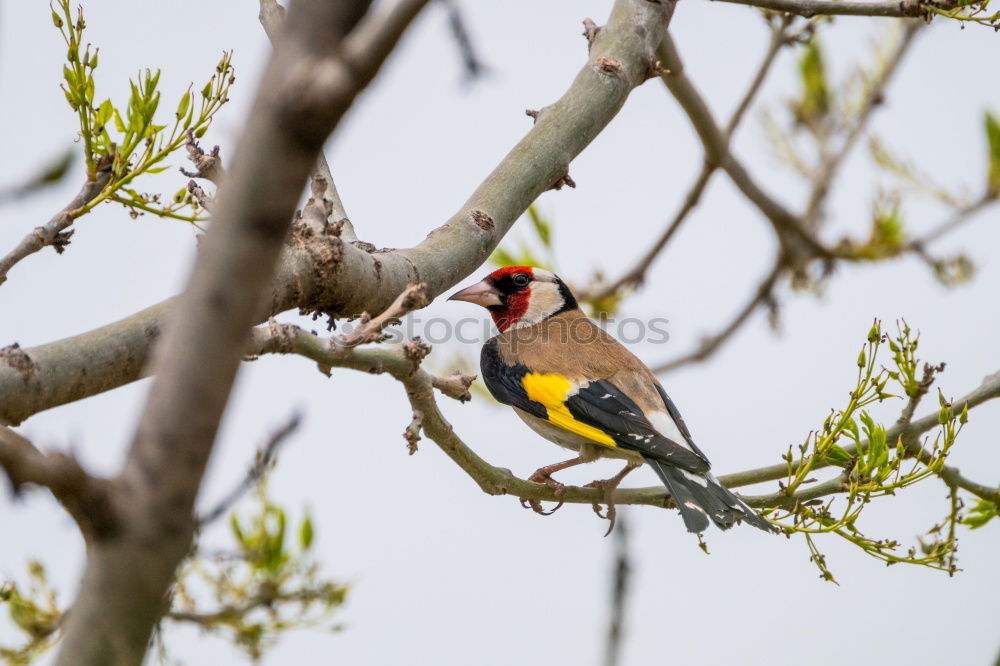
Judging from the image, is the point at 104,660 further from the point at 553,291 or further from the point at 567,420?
the point at 553,291

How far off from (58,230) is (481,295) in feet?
11.0

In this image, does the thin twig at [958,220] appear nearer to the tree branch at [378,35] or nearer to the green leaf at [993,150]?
the green leaf at [993,150]

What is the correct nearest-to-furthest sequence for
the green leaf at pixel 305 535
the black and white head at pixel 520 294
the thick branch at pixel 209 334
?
the thick branch at pixel 209 334, the green leaf at pixel 305 535, the black and white head at pixel 520 294

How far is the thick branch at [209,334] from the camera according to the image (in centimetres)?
85

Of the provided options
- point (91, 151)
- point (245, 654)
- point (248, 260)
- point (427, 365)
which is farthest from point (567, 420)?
point (248, 260)

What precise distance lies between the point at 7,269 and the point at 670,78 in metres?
2.82

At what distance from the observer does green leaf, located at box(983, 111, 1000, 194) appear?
4.77 m

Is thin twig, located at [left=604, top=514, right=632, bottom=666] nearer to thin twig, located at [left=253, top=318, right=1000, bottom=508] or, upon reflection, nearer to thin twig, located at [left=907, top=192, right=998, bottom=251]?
thin twig, located at [left=253, top=318, right=1000, bottom=508]

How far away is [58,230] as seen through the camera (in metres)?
2.32

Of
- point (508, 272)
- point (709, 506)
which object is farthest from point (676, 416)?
point (508, 272)

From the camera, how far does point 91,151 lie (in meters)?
2.46

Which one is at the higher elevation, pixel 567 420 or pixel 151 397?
pixel 567 420

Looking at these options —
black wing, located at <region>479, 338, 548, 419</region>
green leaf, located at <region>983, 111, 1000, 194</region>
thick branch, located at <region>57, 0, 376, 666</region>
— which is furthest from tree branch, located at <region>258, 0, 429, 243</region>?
green leaf, located at <region>983, 111, 1000, 194</region>

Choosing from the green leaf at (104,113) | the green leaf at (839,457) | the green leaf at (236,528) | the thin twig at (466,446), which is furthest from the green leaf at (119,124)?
the green leaf at (839,457)
